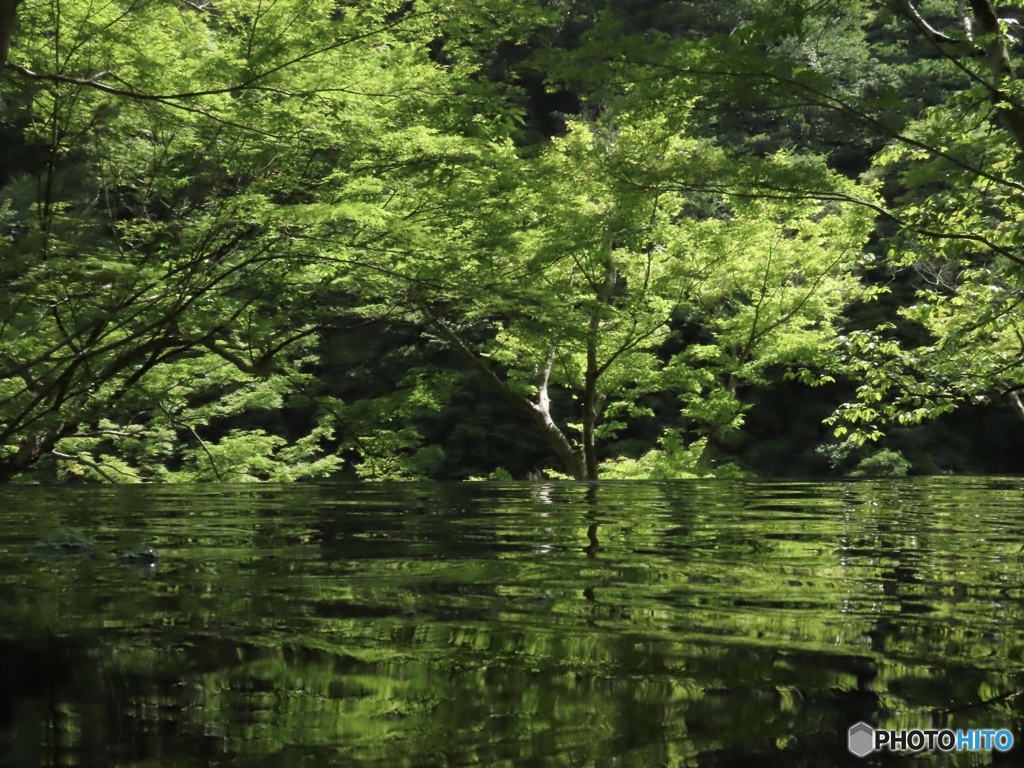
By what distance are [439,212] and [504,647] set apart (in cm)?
640

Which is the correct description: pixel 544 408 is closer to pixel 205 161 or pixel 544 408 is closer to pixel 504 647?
pixel 205 161

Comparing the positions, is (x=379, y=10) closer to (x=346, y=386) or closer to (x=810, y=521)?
(x=810, y=521)

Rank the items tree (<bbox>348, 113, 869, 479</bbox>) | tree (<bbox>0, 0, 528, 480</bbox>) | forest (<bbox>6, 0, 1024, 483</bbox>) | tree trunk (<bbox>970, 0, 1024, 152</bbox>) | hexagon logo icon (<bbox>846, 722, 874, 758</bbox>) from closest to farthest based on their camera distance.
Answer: hexagon logo icon (<bbox>846, 722, 874, 758</bbox>)
tree trunk (<bbox>970, 0, 1024, 152</bbox>)
forest (<bbox>6, 0, 1024, 483</bbox>)
tree (<bbox>0, 0, 528, 480</bbox>)
tree (<bbox>348, 113, 869, 479</bbox>)

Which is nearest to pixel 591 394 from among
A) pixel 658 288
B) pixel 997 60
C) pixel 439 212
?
pixel 658 288

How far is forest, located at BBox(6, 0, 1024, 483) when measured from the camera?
475 cm

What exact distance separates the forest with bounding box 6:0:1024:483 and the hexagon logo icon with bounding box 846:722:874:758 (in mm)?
3267

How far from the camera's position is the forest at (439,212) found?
4754 mm

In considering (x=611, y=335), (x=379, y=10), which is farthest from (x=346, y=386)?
(x=379, y=10)

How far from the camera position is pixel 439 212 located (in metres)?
7.85

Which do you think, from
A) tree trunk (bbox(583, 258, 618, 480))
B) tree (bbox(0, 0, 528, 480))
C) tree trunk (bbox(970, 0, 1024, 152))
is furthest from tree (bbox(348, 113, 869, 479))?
tree trunk (bbox(970, 0, 1024, 152))

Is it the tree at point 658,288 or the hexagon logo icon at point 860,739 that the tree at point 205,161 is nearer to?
the tree at point 658,288

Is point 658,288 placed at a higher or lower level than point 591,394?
higher

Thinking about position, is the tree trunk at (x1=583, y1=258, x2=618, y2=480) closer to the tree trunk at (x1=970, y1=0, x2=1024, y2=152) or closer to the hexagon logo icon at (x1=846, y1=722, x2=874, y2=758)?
the tree trunk at (x1=970, y1=0, x2=1024, y2=152)

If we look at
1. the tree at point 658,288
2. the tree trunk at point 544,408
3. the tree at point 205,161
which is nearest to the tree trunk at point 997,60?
the tree at point 205,161
